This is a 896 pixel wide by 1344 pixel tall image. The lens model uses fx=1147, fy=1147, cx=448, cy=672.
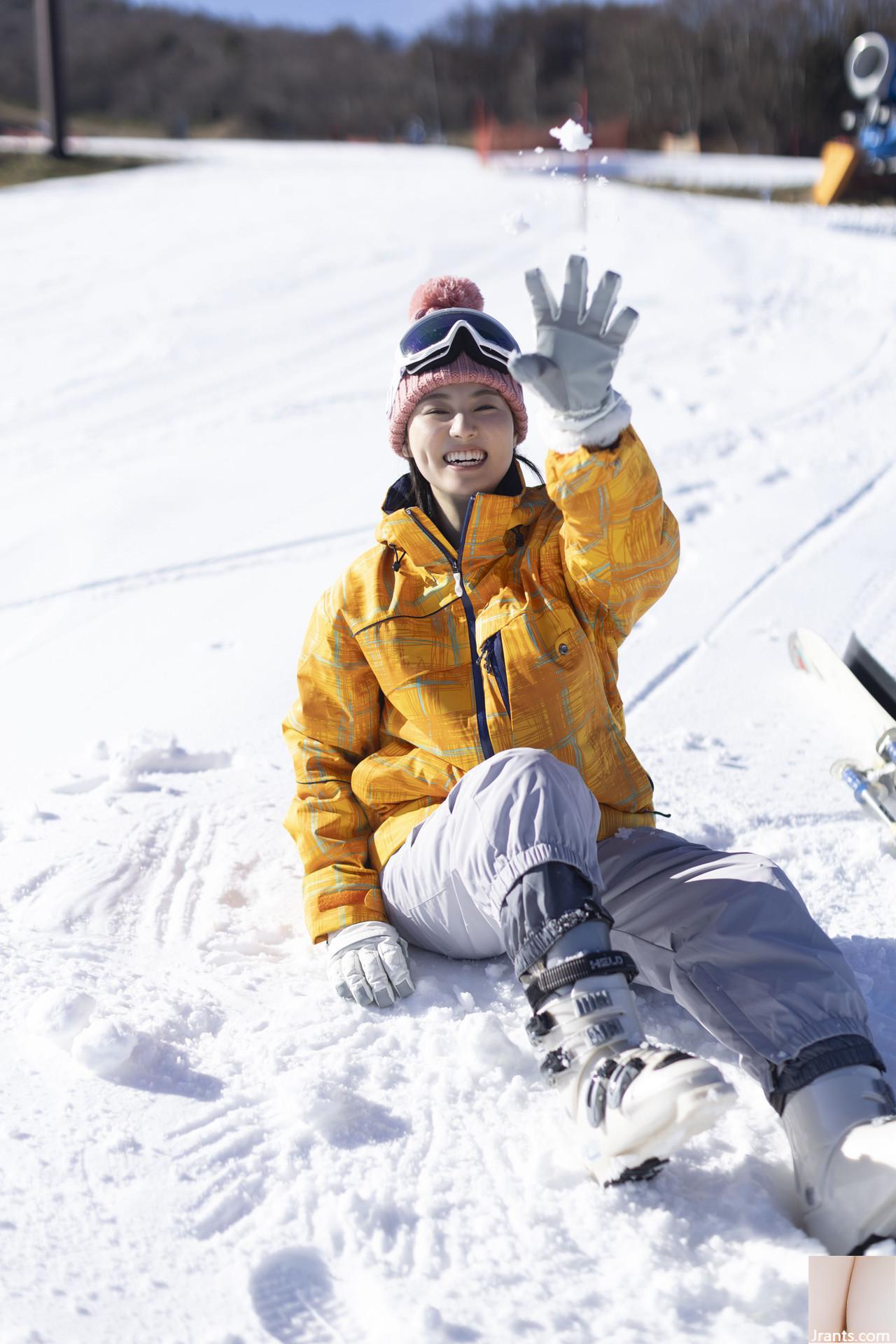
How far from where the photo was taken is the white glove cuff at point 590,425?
1584 millimetres

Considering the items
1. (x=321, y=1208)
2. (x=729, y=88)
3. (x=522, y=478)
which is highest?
(x=729, y=88)

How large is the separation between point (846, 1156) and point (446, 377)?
4.18 feet

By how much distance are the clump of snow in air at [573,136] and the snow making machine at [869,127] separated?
8.66 m

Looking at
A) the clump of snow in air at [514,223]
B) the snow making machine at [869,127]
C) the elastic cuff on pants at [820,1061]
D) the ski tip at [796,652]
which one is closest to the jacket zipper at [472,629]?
the clump of snow in air at [514,223]

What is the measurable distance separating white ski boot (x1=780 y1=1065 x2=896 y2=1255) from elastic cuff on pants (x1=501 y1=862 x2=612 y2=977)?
32 cm

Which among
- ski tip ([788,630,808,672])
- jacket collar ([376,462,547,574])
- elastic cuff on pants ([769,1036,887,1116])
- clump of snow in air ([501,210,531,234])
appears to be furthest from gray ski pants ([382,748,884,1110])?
ski tip ([788,630,808,672])

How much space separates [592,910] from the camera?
1463mm

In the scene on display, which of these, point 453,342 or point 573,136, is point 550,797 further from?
point 573,136

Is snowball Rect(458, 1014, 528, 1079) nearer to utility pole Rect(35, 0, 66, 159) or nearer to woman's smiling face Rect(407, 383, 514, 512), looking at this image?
woman's smiling face Rect(407, 383, 514, 512)

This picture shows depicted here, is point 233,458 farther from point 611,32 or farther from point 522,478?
point 611,32

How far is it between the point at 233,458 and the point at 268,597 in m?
1.51

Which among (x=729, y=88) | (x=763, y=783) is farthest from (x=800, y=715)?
(x=729, y=88)

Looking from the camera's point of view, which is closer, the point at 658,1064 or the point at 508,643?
the point at 658,1064

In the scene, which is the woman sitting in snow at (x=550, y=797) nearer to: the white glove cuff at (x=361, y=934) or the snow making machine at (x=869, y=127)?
the white glove cuff at (x=361, y=934)
